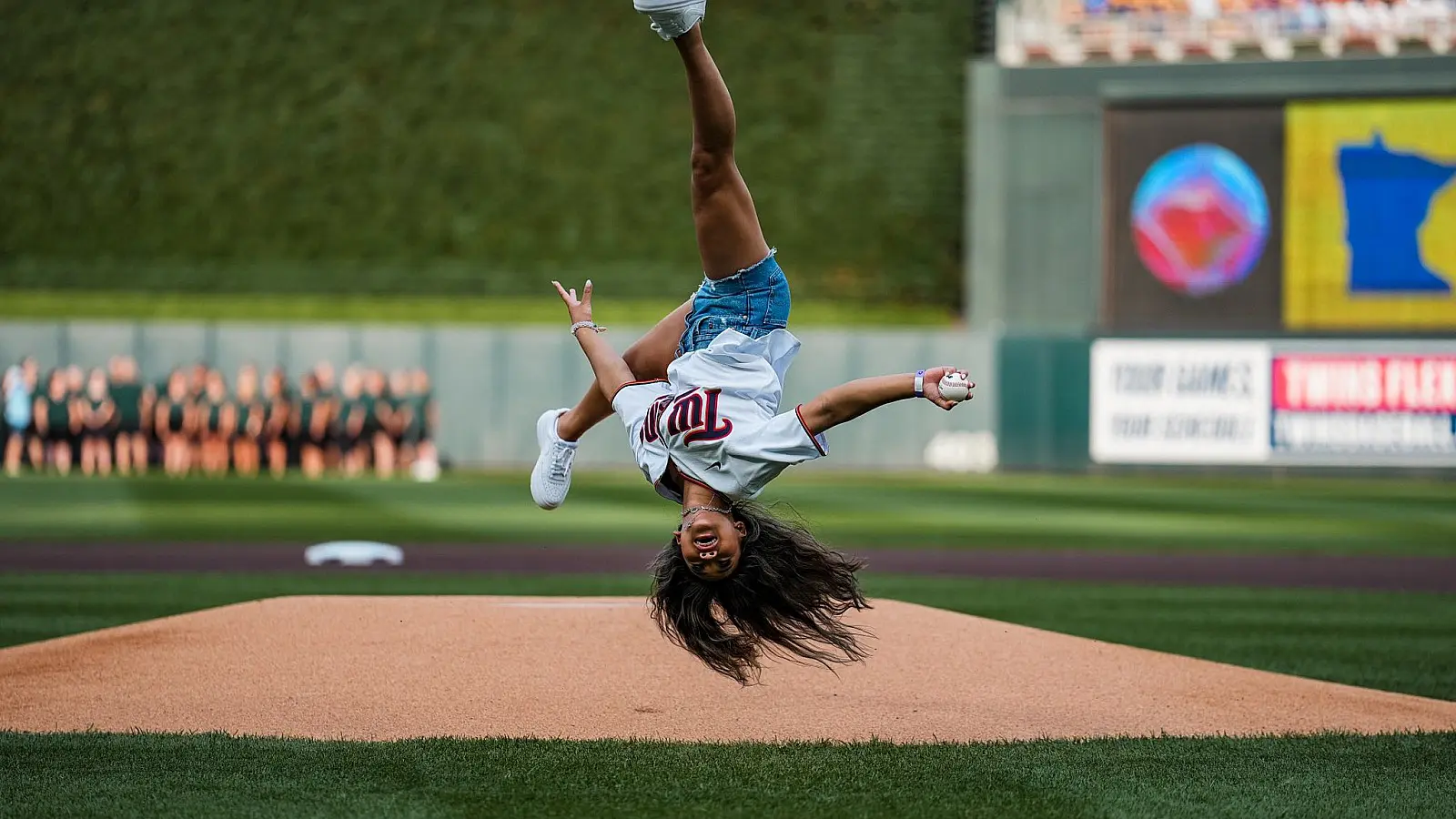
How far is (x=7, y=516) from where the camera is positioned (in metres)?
16.8

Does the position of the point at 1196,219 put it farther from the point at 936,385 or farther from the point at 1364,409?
the point at 936,385

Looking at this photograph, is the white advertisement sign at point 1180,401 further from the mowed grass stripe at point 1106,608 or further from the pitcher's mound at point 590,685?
the pitcher's mound at point 590,685

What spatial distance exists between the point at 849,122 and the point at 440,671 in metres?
29.9

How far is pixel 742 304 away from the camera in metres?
6.35

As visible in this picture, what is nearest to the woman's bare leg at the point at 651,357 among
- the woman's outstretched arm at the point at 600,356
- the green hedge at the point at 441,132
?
the woman's outstretched arm at the point at 600,356

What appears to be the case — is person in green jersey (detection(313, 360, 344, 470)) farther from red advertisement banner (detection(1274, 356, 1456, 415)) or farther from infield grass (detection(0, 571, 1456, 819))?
infield grass (detection(0, 571, 1456, 819))

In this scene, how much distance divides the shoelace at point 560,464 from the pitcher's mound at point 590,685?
1.01m

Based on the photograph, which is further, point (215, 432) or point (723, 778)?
point (215, 432)

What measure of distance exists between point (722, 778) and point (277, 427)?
18688 millimetres

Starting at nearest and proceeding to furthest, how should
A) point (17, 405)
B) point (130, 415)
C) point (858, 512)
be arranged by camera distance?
point (858, 512), point (17, 405), point (130, 415)

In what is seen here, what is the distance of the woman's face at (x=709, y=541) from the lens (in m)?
5.99

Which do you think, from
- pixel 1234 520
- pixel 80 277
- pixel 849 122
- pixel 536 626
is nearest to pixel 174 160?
pixel 80 277

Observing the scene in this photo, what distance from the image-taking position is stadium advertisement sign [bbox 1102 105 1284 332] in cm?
2262

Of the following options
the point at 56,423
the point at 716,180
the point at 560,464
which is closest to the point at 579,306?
the point at 560,464
